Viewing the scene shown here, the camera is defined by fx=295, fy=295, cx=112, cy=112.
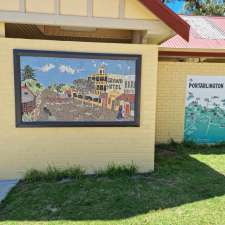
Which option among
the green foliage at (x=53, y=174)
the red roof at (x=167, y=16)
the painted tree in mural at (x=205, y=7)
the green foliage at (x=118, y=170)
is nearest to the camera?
the red roof at (x=167, y=16)

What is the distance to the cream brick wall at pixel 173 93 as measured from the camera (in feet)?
25.3

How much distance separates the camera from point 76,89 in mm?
5262

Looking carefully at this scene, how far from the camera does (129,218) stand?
12.8 feet

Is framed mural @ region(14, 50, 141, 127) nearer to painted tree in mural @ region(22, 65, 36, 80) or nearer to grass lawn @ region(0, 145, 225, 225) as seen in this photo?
painted tree in mural @ region(22, 65, 36, 80)

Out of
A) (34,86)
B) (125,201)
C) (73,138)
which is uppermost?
(34,86)

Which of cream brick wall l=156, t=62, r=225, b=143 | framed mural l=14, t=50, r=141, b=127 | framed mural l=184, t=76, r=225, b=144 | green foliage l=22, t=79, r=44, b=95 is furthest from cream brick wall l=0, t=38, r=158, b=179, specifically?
framed mural l=184, t=76, r=225, b=144

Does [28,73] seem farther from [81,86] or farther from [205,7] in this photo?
[205,7]

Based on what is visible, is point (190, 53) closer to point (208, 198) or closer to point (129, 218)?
point (208, 198)

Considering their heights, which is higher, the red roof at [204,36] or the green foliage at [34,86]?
the red roof at [204,36]

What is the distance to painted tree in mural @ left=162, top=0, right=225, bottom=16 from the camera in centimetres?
2380

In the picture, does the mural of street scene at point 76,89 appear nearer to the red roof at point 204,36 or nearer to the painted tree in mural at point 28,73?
the painted tree in mural at point 28,73

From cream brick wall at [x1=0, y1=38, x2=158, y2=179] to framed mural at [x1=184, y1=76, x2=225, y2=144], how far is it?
2.63 metres

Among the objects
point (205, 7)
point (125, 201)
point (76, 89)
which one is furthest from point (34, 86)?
point (205, 7)

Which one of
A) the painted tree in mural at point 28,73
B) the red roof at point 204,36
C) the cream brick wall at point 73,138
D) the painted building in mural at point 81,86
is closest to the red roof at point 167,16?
the painted building in mural at point 81,86
